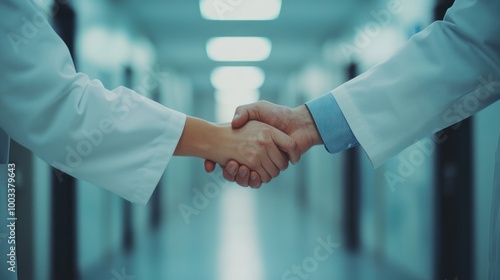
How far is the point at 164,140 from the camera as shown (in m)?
1.43

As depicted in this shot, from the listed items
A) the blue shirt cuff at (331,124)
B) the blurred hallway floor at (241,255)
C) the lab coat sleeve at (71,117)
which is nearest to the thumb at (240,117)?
the blue shirt cuff at (331,124)

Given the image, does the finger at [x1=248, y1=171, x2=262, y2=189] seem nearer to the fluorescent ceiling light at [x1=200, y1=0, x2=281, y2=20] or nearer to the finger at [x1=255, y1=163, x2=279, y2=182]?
the finger at [x1=255, y1=163, x2=279, y2=182]

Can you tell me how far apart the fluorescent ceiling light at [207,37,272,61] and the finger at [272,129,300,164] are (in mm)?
4555

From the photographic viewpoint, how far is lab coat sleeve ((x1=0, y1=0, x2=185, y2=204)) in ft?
3.92

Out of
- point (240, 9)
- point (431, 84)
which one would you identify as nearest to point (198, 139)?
point (431, 84)

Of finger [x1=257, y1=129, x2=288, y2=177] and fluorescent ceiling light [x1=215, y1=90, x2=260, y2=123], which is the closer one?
finger [x1=257, y1=129, x2=288, y2=177]

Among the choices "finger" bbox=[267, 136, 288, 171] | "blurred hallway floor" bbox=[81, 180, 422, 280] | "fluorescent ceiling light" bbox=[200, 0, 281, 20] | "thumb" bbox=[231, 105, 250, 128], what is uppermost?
"fluorescent ceiling light" bbox=[200, 0, 281, 20]

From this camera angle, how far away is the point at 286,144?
1.86 m

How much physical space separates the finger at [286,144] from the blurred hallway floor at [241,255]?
1.55 m

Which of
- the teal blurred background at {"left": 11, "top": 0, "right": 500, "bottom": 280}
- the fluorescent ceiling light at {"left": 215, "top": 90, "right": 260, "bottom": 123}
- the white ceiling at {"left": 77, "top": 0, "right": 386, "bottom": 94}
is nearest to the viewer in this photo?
the teal blurred background at {"left": 11, "top": 0, "right": 500, "bottom": 280}

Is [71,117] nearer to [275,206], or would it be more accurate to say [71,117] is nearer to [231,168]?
[231,168]

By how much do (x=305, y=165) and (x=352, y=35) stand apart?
4152mm

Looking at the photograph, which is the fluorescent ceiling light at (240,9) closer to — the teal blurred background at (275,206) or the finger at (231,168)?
the teal blurred background at (275,206)

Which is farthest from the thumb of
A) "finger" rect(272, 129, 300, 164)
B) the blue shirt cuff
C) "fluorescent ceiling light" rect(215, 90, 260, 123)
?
"fluorescent ceiling light" rect(215, 90, 260, 123)
